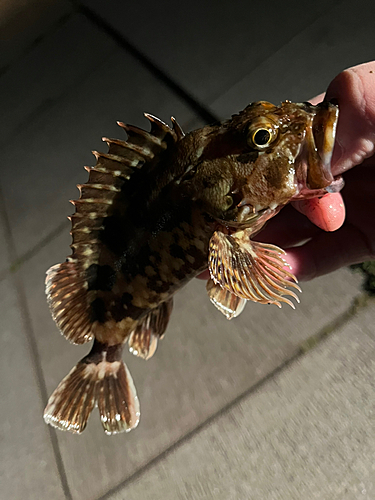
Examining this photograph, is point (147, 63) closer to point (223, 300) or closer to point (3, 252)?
point (3, 252)

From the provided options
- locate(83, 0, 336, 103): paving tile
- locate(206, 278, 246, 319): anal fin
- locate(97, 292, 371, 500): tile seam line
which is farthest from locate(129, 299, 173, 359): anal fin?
locate(83, 0, 336, 103): paving tile

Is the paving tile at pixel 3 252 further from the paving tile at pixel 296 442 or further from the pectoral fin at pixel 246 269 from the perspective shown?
the pectoral fin at pixel 246 269

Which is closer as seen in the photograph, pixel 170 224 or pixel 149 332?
pixel 170 224

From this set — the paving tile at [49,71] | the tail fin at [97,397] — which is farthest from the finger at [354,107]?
the paving tile at [49,71]

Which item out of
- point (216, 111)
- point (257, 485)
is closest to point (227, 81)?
point (216, 111)

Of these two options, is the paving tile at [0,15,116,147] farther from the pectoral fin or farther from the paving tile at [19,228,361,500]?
the pectoral fin

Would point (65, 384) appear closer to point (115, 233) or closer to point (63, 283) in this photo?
point (63, 283)

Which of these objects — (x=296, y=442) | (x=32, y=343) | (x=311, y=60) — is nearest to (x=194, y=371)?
(x=296, y=442)
